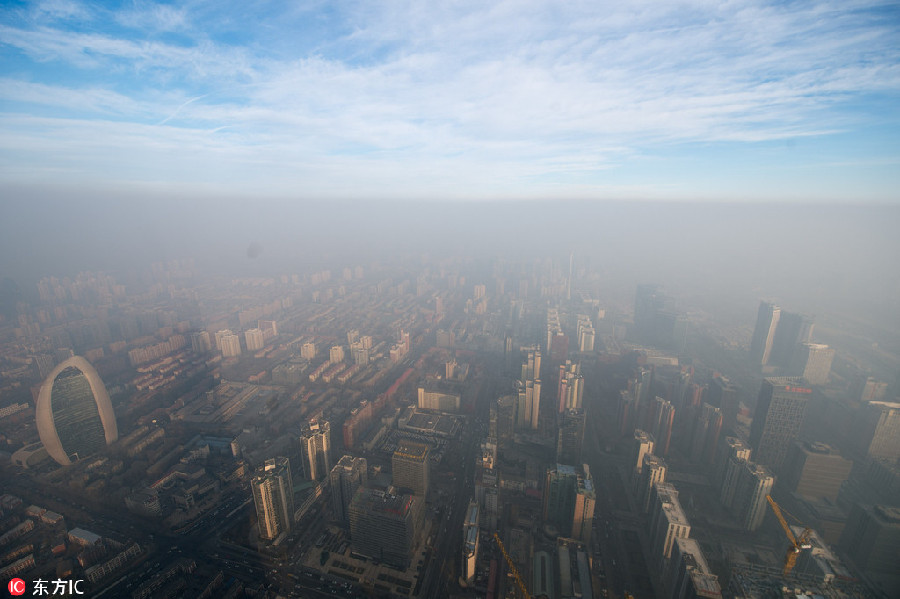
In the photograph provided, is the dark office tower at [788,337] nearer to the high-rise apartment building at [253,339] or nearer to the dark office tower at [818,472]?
the dark office tower at [818,472]

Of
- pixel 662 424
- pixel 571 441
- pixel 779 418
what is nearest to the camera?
pixel 779 418

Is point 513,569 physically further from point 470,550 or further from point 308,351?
point 308,351

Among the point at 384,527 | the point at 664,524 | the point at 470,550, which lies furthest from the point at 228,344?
the point at 664,524

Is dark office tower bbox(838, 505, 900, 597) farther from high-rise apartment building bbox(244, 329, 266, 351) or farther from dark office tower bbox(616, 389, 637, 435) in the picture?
high-rise apartment building bbox(244, 329, 266, 351)

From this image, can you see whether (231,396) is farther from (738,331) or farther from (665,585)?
(738,331)

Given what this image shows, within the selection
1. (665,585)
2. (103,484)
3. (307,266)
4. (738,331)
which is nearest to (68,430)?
(103,484)

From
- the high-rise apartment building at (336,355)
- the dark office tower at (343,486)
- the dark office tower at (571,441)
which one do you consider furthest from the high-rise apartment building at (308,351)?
the dark office tower at (571,441)
